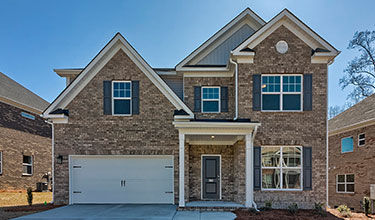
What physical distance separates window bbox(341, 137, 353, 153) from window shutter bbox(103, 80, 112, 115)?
570 inches

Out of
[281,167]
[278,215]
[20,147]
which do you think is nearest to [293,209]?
[278,215]

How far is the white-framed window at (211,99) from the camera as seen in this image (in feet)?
39.7

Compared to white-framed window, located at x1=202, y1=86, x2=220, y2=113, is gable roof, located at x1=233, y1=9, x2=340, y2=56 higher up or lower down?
higher up

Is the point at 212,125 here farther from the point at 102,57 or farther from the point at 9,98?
the point at 9,98

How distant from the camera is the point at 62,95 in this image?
11.2 metres

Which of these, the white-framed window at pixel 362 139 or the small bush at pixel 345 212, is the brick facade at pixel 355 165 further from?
the small bush at pixel 345 212

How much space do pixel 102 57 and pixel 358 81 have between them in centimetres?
2521

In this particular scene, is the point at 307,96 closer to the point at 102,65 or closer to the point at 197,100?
the point at 197,100

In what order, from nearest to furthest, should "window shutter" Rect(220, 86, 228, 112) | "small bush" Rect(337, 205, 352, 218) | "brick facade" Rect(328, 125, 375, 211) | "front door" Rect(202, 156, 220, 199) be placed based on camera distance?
"small bush" Rect(337, 205, 352, 218), "front door" Rect(202, 156, 220, 199), "window shutter" Rect(220, 86, 228, 112), "brick facade" Rect(328, 125, 375, 211)

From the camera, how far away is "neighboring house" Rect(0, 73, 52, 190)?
15453 mm

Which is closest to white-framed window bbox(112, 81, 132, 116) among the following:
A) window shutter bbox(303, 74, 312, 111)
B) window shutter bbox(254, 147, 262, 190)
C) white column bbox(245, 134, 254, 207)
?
white column bbox(245, 134, 254, 207)

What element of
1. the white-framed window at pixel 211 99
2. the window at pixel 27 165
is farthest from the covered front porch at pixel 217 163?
the window at pixel 27 165

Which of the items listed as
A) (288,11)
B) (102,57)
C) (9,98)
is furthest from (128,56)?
(9,98)

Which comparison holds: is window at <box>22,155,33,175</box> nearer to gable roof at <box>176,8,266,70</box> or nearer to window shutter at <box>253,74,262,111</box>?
gable roof at <box>176,8,266,70</box>
